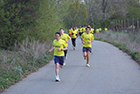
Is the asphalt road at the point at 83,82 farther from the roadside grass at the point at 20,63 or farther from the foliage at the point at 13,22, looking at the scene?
the foliage at the point at 13,22

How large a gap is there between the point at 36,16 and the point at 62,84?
7.11 m

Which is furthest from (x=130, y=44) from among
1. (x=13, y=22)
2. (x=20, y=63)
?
(x=20, y=63)

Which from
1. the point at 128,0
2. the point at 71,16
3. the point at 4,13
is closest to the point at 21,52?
the point at 4,13

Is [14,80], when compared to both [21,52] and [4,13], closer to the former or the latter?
[21,52]

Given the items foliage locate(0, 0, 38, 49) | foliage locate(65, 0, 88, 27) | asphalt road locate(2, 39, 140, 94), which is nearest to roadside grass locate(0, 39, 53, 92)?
asphalt road locate(2, 39, 140, 94)

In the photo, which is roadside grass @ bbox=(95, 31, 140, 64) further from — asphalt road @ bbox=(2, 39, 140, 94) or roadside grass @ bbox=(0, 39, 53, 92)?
roadside grass @ bbox=(0, 39, 53, 92)

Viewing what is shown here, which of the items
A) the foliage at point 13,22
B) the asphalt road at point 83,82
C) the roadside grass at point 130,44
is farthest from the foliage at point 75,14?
the asphalt road at point 83,82

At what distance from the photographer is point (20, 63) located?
33.4ft

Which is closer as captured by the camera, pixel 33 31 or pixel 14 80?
pixel 14 80

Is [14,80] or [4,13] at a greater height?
[4,13]

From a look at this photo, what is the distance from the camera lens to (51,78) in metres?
8.99

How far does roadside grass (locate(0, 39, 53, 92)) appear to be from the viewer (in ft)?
27.6

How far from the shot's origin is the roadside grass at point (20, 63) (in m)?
8.40

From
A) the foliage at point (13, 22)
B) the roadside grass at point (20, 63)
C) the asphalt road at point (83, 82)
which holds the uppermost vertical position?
the foliage at point (13, 22)
